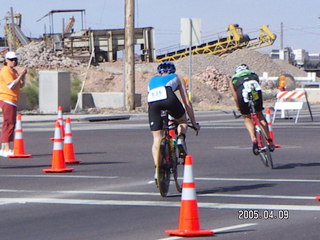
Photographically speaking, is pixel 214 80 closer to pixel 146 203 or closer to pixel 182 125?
pixel 182 125

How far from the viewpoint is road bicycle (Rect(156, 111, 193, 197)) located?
11.5 meters

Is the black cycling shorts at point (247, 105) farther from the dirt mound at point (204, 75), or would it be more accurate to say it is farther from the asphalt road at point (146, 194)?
the dirt mound at point (204, 75)

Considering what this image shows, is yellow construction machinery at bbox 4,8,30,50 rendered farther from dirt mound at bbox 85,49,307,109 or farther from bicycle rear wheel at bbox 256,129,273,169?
bicycle rear wheel at bbox 256,129,273,169

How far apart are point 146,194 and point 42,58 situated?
51.1 metres

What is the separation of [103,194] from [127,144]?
8.68m

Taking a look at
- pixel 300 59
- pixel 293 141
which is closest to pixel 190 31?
pixel 293 141

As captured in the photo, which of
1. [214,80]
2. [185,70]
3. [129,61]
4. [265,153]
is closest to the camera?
[265,153]

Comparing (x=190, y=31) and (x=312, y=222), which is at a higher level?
(x=190, y=31)

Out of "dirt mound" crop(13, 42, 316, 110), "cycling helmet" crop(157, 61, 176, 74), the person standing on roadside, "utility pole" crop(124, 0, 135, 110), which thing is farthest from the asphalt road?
"dirt mound" crop(13, 42, 316, 110)

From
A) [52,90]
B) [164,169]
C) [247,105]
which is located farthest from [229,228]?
[52,90]

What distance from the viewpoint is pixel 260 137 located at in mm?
15797

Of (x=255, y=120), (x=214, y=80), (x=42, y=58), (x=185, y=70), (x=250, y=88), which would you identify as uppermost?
(x=42, y=58)

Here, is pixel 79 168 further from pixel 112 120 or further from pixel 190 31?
pixel 190 31

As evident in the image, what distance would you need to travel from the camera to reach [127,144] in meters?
20.9
